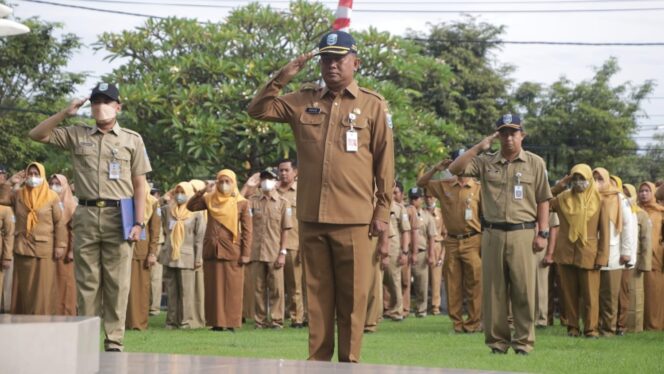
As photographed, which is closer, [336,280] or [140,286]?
[336,280]

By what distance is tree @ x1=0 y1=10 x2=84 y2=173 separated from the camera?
111 feet

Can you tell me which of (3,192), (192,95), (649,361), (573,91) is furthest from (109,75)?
(573,91)

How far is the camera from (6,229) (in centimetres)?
1977

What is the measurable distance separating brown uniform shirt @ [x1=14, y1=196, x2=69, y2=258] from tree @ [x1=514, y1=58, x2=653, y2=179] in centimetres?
→ 3897

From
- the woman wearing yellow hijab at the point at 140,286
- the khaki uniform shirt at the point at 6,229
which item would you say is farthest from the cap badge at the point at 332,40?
the khaki uniform shirt at the point at 6,229

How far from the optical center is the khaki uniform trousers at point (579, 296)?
17328 mm

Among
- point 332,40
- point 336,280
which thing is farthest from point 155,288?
point 332,40

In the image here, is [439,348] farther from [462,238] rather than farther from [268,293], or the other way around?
[268,293]

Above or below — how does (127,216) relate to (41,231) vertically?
above

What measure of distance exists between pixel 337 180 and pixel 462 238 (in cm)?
879

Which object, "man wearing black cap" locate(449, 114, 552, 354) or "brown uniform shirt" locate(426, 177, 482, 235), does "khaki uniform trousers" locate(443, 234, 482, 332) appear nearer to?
"brown uniform shirt" locate(426, 177, 482, 235)

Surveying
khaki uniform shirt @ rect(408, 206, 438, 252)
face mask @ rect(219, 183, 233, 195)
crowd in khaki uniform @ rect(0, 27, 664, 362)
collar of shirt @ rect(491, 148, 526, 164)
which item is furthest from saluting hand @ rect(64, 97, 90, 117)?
khaki uniform shirt @ rect(408, 206, 438, 252)

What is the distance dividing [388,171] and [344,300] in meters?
0.95

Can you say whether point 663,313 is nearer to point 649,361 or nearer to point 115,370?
point 649,361
